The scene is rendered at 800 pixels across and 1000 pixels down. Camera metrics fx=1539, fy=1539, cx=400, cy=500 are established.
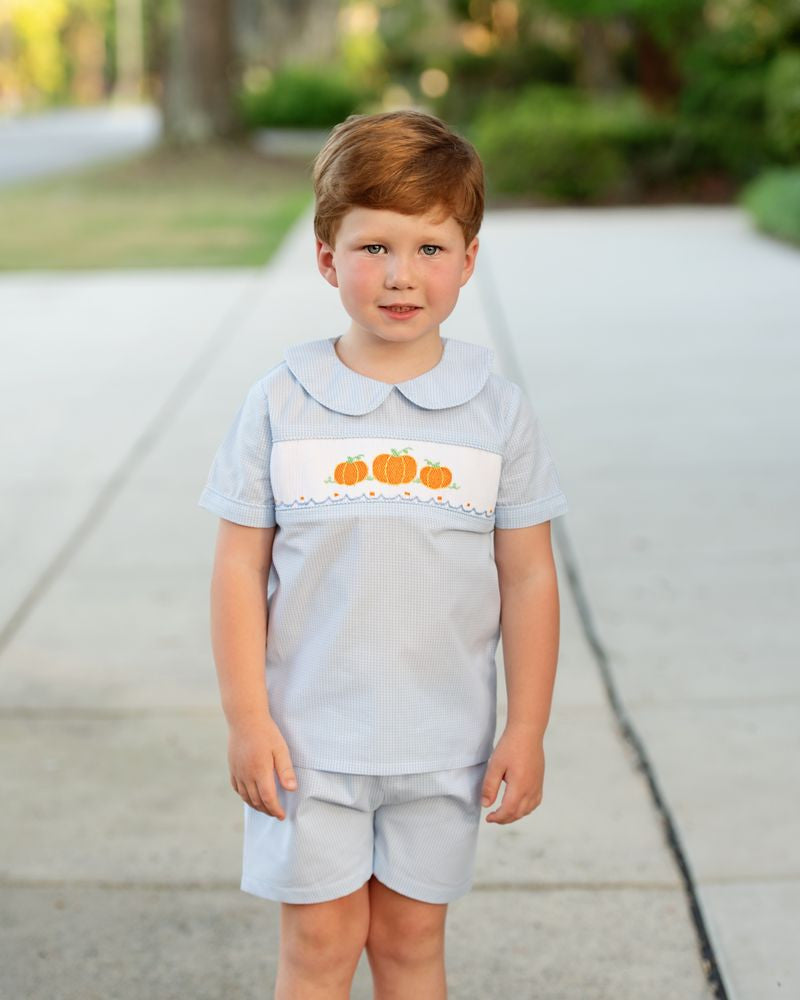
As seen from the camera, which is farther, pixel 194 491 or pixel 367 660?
pixel 194 491

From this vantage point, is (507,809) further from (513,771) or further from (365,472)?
(365,472)

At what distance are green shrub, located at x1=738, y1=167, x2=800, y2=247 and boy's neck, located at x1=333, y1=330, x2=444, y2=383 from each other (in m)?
12.6

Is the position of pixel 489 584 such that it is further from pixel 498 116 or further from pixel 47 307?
pixel 498 116

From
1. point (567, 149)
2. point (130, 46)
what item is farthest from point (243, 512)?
point (130, 46)

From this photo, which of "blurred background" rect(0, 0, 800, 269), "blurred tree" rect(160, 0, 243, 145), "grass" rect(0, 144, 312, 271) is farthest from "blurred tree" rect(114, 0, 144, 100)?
"grass" rect(0, 144, 312, 271)

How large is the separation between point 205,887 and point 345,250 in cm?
152

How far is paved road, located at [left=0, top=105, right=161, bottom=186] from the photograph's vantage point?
93.6 feet

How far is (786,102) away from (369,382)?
1557 cm

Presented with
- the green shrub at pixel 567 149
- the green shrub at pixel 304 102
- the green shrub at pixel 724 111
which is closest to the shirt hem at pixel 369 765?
the green shrub at pixel 567 149

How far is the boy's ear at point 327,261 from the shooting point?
2.08m

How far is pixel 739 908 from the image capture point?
2.88 meters

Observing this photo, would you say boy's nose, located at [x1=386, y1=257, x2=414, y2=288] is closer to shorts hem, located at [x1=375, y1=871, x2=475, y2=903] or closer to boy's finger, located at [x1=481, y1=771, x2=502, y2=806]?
boy's finger, located at [x1=481, y1=771, x2=502, y2=806]

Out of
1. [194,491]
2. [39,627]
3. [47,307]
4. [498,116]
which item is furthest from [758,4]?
[39,627]

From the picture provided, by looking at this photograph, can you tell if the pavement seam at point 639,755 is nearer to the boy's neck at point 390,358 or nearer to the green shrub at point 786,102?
the boy's neck at point 390,358
